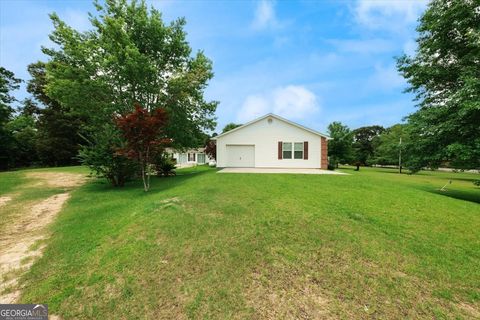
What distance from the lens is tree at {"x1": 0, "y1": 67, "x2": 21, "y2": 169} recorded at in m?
24.2

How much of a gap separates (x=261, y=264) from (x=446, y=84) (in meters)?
14.6

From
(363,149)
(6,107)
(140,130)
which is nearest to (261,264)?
(140,130)

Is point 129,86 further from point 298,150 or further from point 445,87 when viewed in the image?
point 445,87

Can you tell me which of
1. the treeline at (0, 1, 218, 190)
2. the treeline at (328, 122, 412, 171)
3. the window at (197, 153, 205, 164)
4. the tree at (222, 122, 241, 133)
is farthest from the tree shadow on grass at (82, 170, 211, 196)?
the tree at (222, 122, 241, 133)

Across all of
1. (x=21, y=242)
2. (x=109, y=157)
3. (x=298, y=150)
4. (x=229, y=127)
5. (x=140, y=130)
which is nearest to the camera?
(x=21, y=242)

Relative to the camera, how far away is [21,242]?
474 cm

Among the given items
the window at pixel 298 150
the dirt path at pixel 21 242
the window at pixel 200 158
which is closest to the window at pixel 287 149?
the window at pixel 298 150

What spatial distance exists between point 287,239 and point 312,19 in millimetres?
12392

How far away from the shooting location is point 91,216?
6.27 meters

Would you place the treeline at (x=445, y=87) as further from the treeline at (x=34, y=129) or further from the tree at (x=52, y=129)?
the tree at (x=52, y=129)

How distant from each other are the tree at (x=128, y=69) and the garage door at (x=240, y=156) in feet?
11.8

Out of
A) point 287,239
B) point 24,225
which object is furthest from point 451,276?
point 24,225

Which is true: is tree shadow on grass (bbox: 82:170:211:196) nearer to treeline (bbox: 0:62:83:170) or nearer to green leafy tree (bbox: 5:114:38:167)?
treeline (bbox: 0:62:83:170)

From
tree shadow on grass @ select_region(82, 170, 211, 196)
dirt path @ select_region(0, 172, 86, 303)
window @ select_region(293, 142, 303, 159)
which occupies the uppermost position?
window @ select_region(293, 142, 303, 159)
